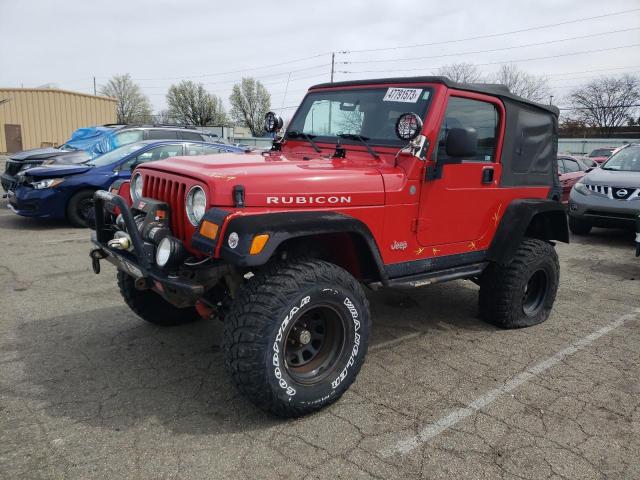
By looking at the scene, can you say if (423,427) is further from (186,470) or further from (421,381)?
(186,470)

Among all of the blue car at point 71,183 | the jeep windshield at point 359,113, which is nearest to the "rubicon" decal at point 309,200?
the jeep windshield at point 359,113

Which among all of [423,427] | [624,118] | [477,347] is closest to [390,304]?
[477,347]

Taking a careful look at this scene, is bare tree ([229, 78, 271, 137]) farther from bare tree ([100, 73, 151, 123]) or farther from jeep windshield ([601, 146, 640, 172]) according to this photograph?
jeep windshield ([601, 146, 640, 172])

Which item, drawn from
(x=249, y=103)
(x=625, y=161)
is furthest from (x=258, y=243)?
(x=249, y=103)

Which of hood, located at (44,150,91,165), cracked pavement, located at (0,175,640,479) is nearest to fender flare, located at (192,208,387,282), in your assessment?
cracked pavement, located at (0,175,640,479)

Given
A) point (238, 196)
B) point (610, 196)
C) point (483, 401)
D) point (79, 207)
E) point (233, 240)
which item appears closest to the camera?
point (233, 240)

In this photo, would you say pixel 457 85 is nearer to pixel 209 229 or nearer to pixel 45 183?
pixel 209 229

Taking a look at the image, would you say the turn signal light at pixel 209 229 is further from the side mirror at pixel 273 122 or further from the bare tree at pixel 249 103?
the bare tree at pixel 249 103

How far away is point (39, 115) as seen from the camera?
97.8 ft

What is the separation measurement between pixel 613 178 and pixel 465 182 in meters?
6.04

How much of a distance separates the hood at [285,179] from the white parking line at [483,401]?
4.57 feet

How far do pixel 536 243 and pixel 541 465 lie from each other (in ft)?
7.55

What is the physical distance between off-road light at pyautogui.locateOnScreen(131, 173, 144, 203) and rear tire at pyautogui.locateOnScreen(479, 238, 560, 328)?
2928 mm

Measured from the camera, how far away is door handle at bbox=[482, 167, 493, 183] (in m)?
3.89
